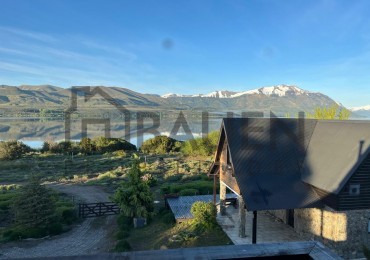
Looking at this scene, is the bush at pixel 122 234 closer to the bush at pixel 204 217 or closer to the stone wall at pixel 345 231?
the bush at pixel 204 217

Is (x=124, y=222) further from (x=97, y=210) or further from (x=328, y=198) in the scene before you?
(x=328, y=198)

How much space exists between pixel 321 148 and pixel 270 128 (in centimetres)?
290

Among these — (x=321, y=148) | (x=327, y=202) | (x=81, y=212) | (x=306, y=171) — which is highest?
(x=321, y=148)

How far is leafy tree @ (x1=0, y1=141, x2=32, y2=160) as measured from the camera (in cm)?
4825

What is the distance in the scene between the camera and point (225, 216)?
65.3 ft

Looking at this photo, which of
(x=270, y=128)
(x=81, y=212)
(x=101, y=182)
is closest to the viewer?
(x=270, y=128)

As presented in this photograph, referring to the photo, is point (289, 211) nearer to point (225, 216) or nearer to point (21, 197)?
point (225, 216)

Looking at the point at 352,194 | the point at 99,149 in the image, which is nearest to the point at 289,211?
the point at 352,194

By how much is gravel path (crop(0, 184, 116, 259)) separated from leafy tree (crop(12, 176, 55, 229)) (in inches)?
55.4

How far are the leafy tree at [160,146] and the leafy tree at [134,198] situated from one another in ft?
115

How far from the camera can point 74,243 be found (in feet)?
60.1

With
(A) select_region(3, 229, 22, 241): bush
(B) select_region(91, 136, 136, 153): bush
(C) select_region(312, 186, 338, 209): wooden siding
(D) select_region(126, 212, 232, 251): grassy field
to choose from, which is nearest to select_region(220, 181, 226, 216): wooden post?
(D) select_region(126, 212, 232, 251): grassy field

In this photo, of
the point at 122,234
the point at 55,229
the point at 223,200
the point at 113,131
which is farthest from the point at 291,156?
the point at 113,131

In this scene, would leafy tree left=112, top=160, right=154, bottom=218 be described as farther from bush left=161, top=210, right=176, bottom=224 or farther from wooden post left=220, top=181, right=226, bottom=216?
wooden post left=220, top=181, right=226, bottom=216
